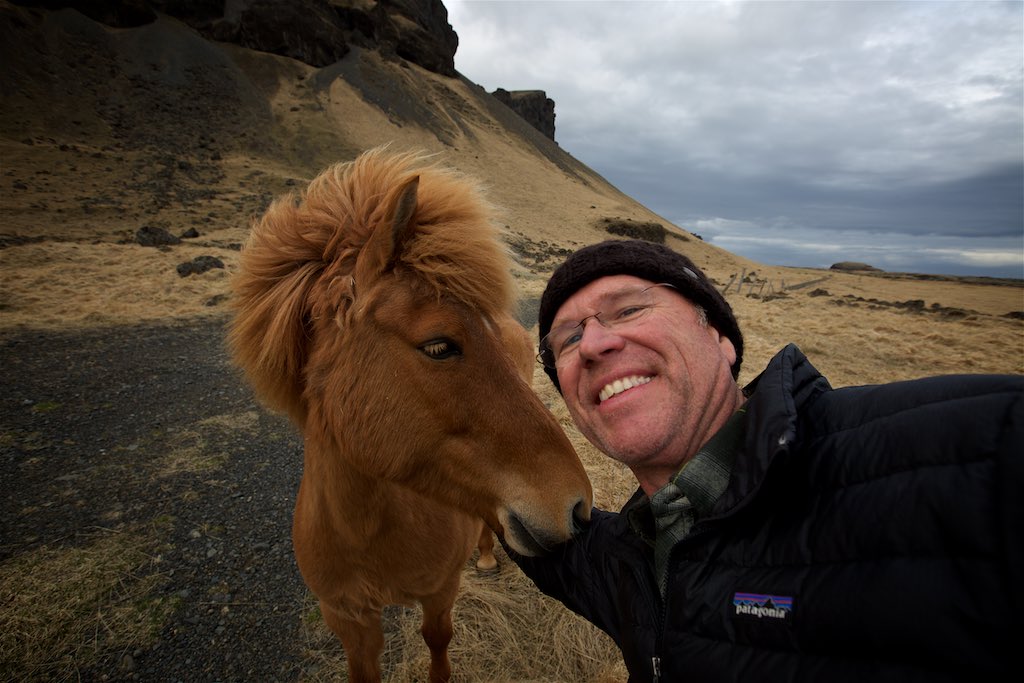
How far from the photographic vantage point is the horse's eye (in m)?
1.61

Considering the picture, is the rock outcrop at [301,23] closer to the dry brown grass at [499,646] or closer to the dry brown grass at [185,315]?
the dry brown grass at [185,315]

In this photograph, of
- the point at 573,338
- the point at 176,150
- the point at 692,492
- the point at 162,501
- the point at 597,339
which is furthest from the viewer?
the point at 176,150

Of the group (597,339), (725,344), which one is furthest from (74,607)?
(725,344)

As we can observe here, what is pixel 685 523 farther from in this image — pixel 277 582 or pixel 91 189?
pixel 91 189

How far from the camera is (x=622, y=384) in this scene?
167 cm

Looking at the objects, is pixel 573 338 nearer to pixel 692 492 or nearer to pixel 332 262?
pixel 692 492

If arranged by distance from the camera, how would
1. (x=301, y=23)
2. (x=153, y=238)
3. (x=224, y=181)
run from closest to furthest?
(x=153, y=238)
(x=224, y=181)
(x=301, y=23)

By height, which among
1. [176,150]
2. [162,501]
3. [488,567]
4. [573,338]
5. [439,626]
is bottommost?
[162,501]

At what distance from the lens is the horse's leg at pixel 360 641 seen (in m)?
2.32

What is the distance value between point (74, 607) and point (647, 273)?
4392 millimetres

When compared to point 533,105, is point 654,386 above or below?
below

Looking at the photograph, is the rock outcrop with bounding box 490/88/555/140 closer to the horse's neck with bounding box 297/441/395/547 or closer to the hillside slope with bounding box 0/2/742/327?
the hillside slope with bounding box 0/2/742/327

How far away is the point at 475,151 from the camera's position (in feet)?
176

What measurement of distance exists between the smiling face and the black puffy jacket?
27 cm
